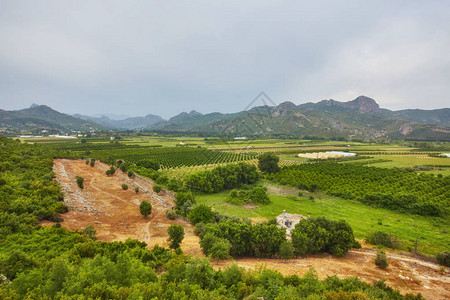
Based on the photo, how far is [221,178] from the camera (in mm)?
46562

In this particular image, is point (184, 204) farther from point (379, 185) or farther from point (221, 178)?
point (379, 185)

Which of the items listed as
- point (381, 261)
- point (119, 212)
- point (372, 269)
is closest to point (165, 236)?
point (119, 212)

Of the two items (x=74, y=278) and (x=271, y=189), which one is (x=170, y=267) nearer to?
(x=74, y=278)

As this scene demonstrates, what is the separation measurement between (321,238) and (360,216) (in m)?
16.3

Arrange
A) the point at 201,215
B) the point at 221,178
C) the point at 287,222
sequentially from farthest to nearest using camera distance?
the point at 221,178, the point at 201,215, the point at 287,222

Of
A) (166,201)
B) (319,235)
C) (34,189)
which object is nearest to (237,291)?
(319,235)

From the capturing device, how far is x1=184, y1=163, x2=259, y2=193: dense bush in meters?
44.8

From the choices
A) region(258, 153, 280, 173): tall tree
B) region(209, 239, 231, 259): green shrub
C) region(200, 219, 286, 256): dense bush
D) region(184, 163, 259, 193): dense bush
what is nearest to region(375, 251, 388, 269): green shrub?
region(200, 219, 286, 256): dense bush

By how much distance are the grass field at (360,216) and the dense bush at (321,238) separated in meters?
6.38

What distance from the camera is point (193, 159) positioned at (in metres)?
78.8

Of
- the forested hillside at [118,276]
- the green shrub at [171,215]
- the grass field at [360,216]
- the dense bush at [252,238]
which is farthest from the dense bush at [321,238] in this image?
the green shrub at [171,215]

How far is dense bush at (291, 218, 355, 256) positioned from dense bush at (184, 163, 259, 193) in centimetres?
→ 2479

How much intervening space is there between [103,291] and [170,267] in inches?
192

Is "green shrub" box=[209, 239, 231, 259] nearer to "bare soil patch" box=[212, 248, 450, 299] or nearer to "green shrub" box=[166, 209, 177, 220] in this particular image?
"bare soil patch" box=[212, 248, 450, 299]
